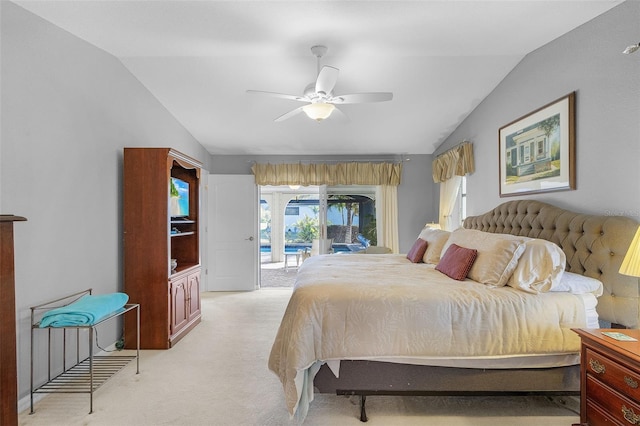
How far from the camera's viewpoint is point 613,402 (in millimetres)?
1526

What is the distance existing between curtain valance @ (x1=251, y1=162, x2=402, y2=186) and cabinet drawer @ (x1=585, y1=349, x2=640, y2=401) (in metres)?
4.26

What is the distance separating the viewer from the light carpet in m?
2.04

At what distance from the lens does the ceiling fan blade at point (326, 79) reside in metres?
2.53

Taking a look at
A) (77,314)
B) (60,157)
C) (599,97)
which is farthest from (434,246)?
(60,157)

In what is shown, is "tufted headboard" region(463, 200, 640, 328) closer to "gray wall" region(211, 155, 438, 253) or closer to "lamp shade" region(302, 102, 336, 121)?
"lamp shade" region(302, 102, 336, 121)

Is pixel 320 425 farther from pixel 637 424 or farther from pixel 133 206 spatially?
pixel 133 206

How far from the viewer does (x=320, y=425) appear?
1994 millimetres

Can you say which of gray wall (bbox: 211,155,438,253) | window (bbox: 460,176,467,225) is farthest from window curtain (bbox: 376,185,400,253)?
window (bbox: 460,176,467,225)

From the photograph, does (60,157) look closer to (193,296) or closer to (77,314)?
(77,314)

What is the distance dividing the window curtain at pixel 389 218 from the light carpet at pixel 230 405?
3437 millimetres

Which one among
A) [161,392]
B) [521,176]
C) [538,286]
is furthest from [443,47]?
[161,392]

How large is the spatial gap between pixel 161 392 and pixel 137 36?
2.84 metres

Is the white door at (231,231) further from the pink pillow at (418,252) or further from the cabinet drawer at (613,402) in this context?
the cabinet drawer at (613,402)

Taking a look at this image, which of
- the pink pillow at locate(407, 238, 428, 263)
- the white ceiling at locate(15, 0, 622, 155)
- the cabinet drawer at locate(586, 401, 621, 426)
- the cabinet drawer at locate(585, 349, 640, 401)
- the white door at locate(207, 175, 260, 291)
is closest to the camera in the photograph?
the cabinet drawer at locate(585, 349, 640, 401)
